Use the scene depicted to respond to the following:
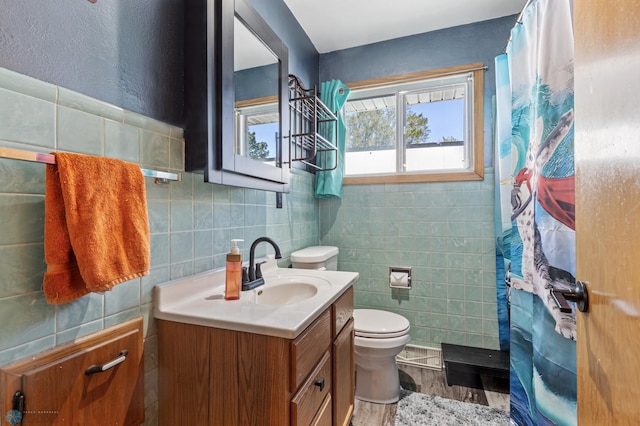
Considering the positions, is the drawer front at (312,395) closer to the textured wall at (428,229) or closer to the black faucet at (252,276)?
the black faucet at (252,276)

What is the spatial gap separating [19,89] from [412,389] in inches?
88.0

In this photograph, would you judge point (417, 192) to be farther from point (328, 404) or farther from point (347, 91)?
point (328, 404)

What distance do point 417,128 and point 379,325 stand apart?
1550mm

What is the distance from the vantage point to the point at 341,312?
128 centimetres

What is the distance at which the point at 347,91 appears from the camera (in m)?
2.29

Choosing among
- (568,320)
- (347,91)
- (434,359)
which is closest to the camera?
(568,320)

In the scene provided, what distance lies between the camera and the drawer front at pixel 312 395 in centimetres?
84

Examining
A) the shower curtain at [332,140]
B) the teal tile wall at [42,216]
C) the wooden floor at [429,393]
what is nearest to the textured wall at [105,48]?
the teal tile wall at [42,216]

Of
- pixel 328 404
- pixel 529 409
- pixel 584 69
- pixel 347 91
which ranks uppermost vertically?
pixel 347 91

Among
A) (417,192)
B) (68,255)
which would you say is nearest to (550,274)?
(417,192)

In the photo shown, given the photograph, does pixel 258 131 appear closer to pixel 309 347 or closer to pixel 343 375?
pixel 309 347

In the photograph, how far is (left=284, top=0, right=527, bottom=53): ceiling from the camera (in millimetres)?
1882


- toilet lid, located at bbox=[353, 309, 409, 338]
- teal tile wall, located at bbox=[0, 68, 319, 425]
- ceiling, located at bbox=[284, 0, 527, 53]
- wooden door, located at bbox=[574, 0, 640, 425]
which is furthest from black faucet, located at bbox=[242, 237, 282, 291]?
ceiling, located at bbox=[284, 0, 527, 53]

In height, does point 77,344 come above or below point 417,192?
below
